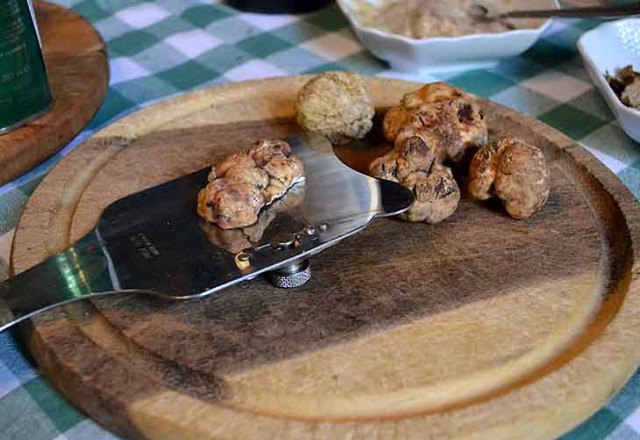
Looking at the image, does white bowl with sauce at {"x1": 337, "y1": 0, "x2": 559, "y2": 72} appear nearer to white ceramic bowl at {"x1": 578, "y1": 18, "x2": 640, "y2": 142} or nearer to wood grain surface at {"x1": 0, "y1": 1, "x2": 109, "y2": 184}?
white ceramic bowl at {"x1": 578, "y1": 18, "x2": 640, "y2": 142}

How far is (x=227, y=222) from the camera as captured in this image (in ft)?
2.32

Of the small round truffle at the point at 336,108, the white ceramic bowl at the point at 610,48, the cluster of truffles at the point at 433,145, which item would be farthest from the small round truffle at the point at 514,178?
the white ceramic bowl at the point at 610,48

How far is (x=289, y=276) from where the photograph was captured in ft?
2.25

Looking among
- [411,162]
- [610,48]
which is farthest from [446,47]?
[411,162]

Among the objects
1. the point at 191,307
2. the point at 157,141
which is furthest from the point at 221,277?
the point at 157,141

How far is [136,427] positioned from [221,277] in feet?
0.46

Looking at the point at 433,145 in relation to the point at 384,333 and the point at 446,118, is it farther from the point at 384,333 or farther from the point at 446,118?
the point at 384,333

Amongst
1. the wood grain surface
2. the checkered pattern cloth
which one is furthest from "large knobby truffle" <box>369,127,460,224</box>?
the wood grain surface

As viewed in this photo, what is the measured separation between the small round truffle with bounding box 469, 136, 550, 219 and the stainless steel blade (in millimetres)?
87

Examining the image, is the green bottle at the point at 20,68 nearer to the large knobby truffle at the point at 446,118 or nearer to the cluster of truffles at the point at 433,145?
the cluster of truffles at the point at 433,145

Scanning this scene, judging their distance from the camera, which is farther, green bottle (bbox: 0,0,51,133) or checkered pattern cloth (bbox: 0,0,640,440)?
checkered pattern cloth (bbox: 0,0,640,440)

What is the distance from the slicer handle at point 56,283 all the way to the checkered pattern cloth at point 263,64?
12 cm

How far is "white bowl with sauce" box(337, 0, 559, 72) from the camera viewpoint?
1046mm

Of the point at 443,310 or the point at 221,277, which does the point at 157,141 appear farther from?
the point at 443,310
